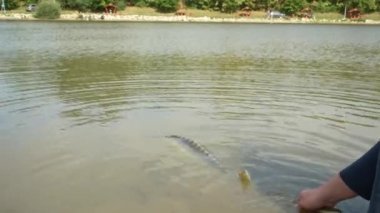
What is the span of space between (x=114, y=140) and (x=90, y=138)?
17.0 inches

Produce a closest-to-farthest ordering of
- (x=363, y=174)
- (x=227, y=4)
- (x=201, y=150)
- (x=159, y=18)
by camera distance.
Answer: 1. (x=363, y=174)
2. (x=201, y=150)
3. (x=159, y=18)
4. (x=227, y=4)

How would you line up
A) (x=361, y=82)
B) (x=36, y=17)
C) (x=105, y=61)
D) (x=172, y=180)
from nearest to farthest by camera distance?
1. (x=172, y=180)
2. (x=361, y=82)
3. (x=105, y=61)
4. (x=36, y=17)

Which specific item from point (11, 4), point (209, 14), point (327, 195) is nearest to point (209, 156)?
point (327, 195)

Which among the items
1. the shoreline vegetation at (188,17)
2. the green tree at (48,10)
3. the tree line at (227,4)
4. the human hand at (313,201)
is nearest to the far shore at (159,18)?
the shoreline vegetation at (188,17)

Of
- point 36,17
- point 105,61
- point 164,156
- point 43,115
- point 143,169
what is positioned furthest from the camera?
point 36,17

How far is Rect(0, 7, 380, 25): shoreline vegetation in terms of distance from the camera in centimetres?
6906

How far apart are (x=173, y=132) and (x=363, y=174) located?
5.78 meters

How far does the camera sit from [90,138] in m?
8.35

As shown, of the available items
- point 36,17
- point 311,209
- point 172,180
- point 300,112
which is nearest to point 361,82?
point 300,112

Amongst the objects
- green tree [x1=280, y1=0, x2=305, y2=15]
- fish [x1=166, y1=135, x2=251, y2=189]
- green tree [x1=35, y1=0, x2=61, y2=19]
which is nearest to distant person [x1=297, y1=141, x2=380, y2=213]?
fish [x1=166, y1=135, x2=251, y2=189]

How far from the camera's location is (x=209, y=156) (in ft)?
23.6

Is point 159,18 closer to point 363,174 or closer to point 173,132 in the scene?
point 173,132

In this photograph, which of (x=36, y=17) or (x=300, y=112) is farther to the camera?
(x=36, y=17)

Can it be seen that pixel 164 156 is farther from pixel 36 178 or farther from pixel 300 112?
pixel 300 112
